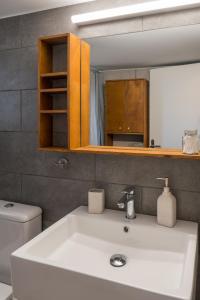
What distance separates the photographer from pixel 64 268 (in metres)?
0.88

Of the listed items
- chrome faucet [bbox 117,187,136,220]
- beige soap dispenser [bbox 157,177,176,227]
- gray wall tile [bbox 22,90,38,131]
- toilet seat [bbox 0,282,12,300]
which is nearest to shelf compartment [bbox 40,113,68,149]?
gray wall tile [bbox 22,90,38,131]

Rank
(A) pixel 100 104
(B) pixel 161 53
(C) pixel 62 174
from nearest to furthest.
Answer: (B) pixel 161 53, (A) pixel 100 104, (C) pixel 62 174

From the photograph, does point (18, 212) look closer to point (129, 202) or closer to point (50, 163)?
point (50, 163)

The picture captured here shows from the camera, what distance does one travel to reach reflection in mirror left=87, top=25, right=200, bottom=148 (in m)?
1.24

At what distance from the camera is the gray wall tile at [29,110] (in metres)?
1.59

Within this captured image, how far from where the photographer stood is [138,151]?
127cm

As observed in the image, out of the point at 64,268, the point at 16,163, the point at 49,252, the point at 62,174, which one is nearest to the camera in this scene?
the point at 64,268

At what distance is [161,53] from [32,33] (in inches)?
32.1

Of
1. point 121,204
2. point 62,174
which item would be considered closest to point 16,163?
point 62,174

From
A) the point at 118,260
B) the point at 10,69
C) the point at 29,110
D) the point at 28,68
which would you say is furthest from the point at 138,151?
the point at 10,69

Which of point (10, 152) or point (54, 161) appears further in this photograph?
point (10, 152)

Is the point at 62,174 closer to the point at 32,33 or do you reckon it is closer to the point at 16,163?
the point at 16,163

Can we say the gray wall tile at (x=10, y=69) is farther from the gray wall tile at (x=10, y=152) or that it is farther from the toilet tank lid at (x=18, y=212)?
the toilet tank lid at (x=18, y=212)

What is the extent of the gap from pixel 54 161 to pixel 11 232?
1.55ft
